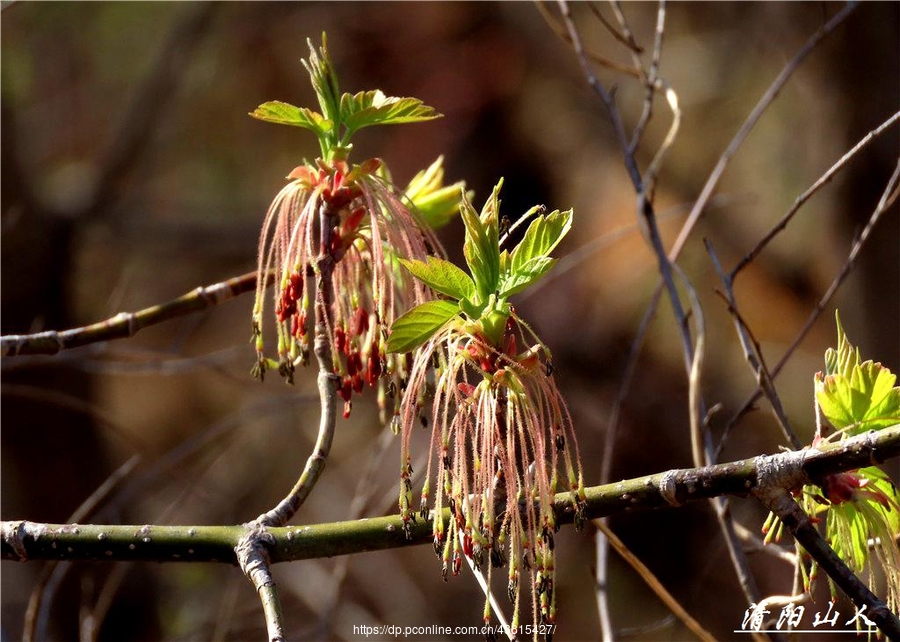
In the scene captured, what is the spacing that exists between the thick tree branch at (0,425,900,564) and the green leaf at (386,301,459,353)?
0.17 metres

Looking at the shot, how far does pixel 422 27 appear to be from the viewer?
4.23 m

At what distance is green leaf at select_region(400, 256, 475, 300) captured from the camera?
929 mm

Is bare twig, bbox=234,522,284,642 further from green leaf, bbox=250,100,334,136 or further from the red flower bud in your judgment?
green leaf, bbox=250,100,334,136

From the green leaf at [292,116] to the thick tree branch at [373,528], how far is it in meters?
0.49

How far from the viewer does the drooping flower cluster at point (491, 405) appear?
0.92 m

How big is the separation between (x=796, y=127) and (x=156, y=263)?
8.98 feet

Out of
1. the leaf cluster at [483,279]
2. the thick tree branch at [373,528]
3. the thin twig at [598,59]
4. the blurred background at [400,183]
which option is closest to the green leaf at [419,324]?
the leaf cluster at [483,279]

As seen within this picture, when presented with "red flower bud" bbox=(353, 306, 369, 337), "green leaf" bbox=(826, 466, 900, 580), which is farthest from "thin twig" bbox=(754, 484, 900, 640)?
"red flower bud" bbox=(353, 306, 369, 337)

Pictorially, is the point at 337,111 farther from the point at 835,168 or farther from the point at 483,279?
the point at 835,168

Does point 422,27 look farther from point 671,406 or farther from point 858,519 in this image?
point 858,519

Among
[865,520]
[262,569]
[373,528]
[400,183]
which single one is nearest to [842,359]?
[865,520]

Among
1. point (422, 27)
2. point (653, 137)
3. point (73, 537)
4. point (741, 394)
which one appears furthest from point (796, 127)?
point (73, 537)

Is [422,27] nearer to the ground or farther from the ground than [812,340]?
farther from the ground

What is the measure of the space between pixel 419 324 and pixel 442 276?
0.05 meters
